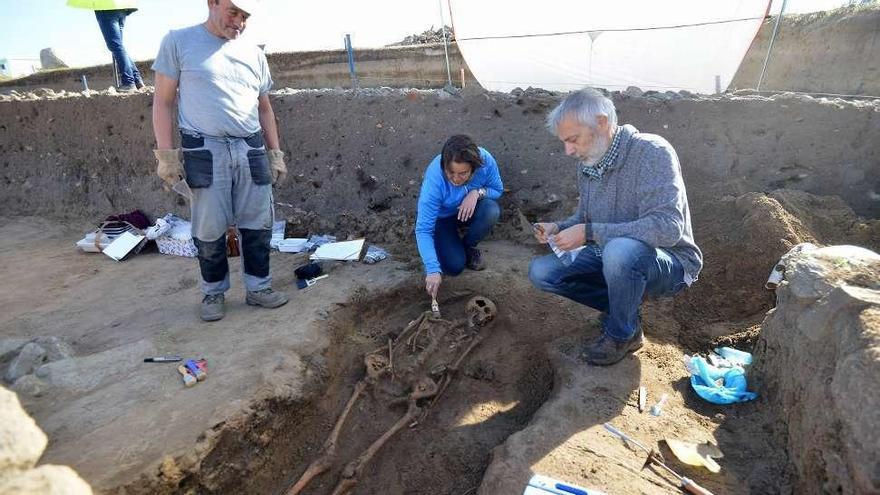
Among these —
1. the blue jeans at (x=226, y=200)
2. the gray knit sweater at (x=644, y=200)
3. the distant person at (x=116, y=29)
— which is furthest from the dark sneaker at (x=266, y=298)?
the distant person at (x=116, y=29)

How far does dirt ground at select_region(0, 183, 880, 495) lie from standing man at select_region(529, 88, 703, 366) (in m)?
0.42

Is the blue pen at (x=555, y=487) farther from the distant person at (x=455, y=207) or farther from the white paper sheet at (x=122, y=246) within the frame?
the white paper sheet at (x=122, y=246)

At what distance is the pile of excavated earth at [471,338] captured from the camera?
247cm

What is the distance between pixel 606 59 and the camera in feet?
20.5

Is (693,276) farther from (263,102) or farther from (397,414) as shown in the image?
(263,102)

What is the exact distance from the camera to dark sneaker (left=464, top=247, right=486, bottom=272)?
13.9 feet

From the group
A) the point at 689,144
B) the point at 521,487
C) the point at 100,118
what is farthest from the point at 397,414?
the point at 100,118

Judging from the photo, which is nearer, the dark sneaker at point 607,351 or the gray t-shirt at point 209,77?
the dark sneaker at point 607,351

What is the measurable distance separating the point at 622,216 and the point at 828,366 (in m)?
1.17

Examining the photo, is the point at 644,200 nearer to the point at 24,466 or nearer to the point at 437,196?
the point at 437,196

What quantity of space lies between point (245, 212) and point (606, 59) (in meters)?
4.61

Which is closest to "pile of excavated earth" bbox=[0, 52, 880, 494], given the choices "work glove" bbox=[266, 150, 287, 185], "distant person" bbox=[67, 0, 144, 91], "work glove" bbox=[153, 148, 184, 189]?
"work glove" bbox=[266, 150, 287, 185]

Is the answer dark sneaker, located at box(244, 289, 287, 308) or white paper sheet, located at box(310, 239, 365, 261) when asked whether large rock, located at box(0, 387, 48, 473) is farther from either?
white paper sheet, located at box(310, 239, 365, 261)

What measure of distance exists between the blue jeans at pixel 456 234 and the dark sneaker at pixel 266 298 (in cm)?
124
